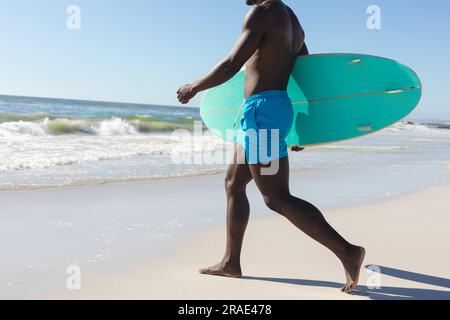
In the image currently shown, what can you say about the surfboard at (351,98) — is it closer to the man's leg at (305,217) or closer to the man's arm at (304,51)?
the man's arm at (304,51)

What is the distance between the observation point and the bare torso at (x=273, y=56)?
236 centimetres

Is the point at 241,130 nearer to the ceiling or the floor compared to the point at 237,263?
nearer to the ceiling

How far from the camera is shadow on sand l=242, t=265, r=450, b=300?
2424 mm

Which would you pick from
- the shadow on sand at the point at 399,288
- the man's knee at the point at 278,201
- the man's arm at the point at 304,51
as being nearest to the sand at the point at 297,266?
the shadow on sand at the point at 399,288

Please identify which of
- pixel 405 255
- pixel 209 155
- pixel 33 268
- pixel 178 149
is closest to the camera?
pixel 33 268

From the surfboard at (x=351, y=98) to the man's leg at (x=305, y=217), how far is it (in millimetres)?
538

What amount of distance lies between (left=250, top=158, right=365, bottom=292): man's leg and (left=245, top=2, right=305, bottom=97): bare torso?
384mm

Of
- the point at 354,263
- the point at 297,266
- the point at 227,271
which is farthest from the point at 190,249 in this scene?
the point at 354,263

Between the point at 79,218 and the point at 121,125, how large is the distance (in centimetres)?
1867

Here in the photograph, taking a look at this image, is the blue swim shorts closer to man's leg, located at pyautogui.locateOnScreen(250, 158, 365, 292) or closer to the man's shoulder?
man's leg, located at pyautogui.locateOnScreen(250, 158, 365, 292)

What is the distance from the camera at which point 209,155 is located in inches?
388

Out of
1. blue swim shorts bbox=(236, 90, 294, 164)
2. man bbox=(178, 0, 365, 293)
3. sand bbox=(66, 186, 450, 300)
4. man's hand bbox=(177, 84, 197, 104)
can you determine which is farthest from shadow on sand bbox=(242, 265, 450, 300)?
man's hand bbox=(177, 84, 197, 104)
